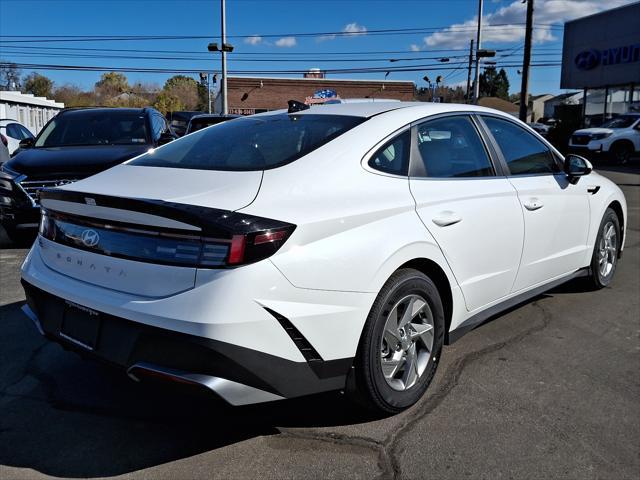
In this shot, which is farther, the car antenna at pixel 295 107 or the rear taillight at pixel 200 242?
the car antenna at pixel 295 107

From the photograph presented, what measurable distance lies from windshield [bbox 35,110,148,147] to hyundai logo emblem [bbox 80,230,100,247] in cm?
547

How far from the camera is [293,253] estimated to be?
99.8 inches

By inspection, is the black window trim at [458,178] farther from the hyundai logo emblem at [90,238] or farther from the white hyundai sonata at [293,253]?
the hyundai logo emblem at [90,238]

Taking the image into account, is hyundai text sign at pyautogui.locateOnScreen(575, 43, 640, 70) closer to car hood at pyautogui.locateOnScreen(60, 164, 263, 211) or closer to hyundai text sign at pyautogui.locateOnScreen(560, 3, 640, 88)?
hyundai text sign at pyautogui.locateOnScreen(560, 3, 640, 88)

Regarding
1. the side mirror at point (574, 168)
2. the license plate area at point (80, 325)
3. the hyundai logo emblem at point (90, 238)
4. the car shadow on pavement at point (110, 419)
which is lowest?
the car shadow on pavement at point (110, 419)

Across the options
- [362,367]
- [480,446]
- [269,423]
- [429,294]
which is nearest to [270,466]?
[269,423]

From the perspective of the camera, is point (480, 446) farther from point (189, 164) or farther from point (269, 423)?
point (189, 164)

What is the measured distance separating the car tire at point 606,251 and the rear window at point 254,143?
9.85 feet

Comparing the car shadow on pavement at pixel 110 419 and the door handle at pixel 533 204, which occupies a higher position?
the door handle at pixel 533 204

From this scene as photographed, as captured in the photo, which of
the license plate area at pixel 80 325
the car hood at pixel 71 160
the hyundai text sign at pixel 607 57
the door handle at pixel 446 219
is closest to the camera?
the license plate area at pixel 80 325

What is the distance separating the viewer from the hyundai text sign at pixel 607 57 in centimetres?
2912

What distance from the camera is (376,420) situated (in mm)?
3125

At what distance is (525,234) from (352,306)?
1834mm

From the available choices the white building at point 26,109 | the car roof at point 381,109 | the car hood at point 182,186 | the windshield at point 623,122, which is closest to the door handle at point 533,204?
the car roof at point 381,109
